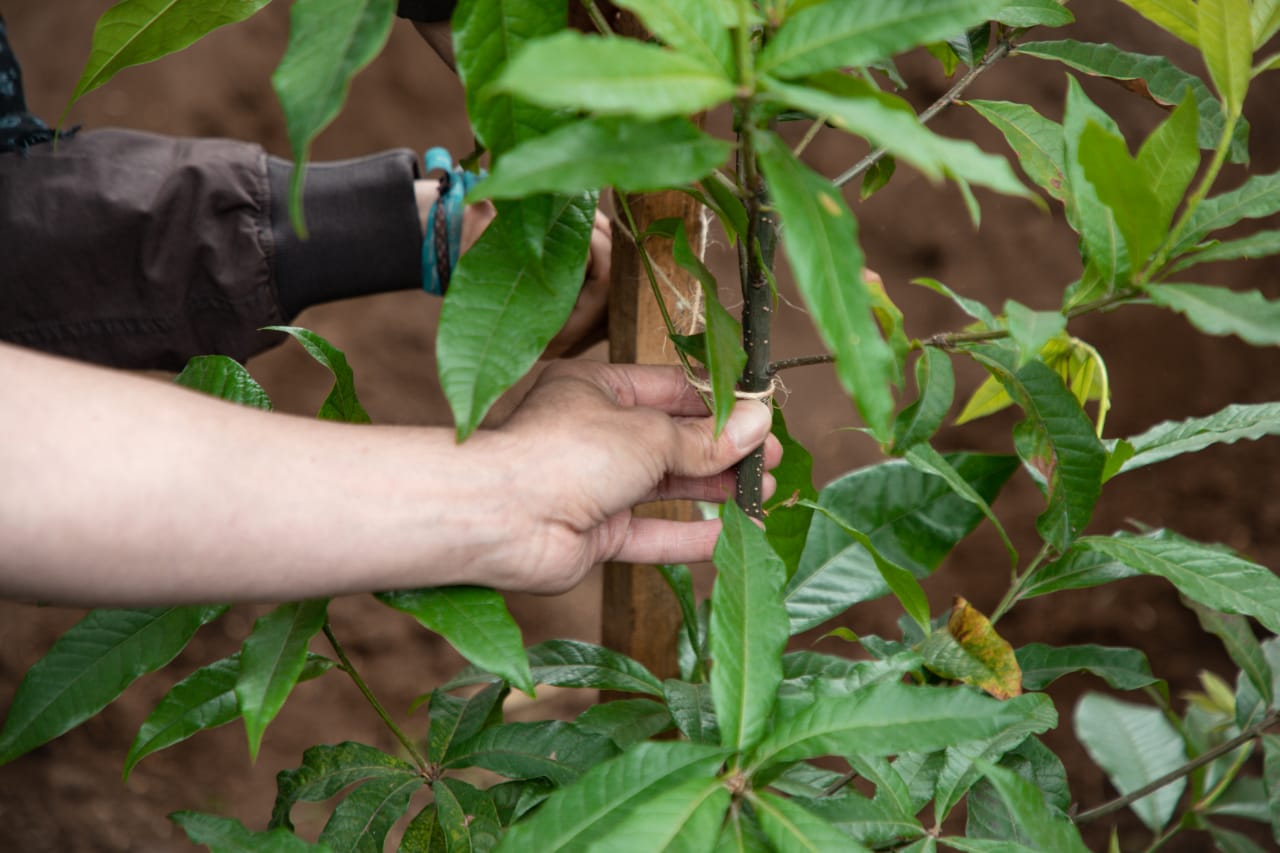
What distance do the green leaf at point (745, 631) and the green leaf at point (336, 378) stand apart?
235mm

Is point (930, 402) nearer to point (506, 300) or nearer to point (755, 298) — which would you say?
point (755, 298)

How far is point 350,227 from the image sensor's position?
1.10m

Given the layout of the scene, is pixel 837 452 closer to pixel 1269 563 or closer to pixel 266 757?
pixel 1269 563

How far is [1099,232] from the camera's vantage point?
508 mm

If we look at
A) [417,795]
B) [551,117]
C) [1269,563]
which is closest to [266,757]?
[417,795]

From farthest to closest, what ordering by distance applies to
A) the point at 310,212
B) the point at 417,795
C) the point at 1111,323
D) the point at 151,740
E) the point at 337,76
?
1. the point at 1111,323
2. the point at 417,795
3. the point at 310,212
4. the point at 151,740
5. the point at 337,76

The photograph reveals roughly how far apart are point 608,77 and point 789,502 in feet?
1.29

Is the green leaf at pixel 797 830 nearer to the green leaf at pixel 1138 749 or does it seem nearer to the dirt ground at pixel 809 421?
the green leaf at pixel 1138 749

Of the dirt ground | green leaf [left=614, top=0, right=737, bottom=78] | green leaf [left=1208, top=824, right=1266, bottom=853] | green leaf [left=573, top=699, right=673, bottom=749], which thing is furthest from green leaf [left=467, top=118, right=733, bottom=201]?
the dirt ground

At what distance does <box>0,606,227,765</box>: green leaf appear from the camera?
23.9 inches

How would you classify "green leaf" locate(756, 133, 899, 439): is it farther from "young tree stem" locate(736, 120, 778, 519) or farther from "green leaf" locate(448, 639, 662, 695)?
"green leaf" locate(448, 639, 662, 695)

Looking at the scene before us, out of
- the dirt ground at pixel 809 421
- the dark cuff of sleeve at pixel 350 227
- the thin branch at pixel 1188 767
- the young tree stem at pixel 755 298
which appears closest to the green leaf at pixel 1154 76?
the young tree stem at pixel 755 298

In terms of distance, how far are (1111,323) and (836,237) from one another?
1.81m

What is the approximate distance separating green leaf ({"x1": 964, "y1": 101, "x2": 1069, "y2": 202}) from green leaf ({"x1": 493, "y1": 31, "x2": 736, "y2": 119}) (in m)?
0.33
